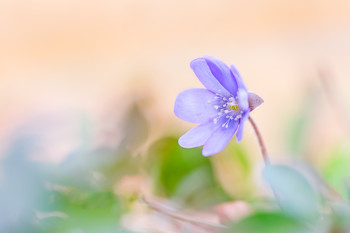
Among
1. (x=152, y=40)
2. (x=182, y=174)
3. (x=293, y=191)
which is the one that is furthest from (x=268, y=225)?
(x=152, y=40)

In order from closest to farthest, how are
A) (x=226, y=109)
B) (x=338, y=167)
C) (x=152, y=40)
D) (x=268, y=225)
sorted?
(x=268, y=225), (x=226, y=109), (x=338, y=167), (x=152, y=40)

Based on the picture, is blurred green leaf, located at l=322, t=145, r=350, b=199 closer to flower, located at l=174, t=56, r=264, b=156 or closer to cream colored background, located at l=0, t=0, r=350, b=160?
flower, located at l=174, t=56, r=264, b=156

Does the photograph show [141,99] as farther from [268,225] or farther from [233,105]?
[268,225]

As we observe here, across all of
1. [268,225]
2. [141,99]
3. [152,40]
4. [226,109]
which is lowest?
[268,225]

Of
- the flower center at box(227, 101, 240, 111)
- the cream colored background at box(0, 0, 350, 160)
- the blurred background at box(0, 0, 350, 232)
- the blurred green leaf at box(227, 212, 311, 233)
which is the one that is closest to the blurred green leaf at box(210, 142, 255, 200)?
the blurred background at box(0, 0, 350, 232)

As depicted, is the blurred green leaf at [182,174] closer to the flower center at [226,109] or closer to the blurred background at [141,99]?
the blurred background at [141,99]
